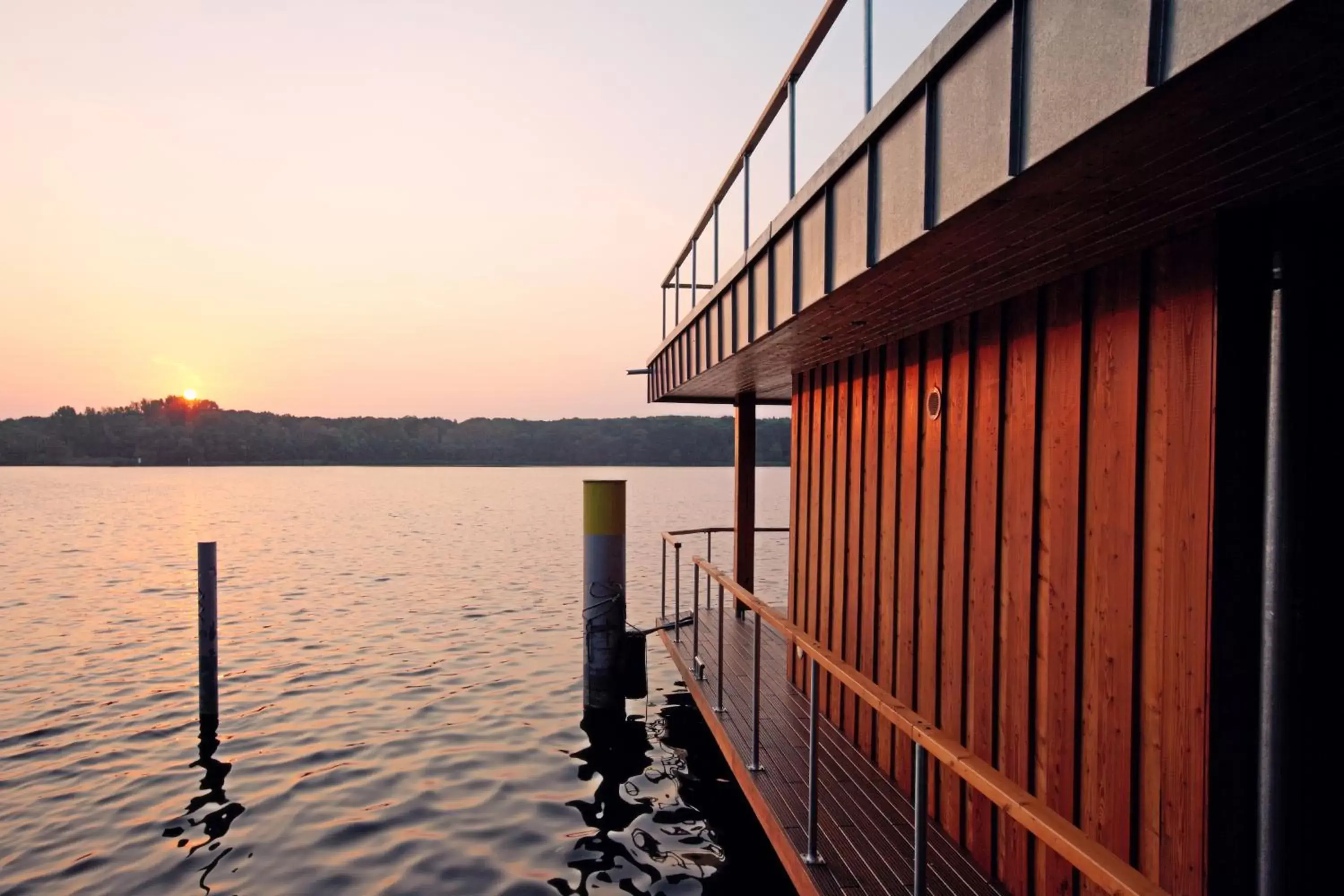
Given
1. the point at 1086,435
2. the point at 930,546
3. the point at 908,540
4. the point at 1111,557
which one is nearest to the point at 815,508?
the point at 908,540

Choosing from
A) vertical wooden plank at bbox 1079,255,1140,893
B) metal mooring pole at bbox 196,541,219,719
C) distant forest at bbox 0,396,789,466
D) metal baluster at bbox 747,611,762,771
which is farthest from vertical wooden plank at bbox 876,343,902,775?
distant forest at bbox 0,396,789,466

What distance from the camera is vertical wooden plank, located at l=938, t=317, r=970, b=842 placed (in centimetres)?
474

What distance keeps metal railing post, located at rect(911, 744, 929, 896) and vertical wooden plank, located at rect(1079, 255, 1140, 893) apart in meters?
0.68

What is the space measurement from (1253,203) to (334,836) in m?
7.12

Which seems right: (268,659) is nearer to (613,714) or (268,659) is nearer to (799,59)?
(613,714)

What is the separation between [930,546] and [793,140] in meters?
2.58

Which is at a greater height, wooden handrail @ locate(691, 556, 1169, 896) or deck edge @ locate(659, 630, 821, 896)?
wooden handrail @ locate(691, 556, 1169, 896)

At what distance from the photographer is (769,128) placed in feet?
19.1

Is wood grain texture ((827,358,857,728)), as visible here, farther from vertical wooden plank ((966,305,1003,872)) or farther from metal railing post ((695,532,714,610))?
vertical wooden plank ((966,305,1003,872))

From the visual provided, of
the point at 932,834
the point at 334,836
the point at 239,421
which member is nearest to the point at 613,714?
the point at 334,836

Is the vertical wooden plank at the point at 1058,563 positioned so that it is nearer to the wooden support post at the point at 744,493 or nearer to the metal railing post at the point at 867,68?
the metal railing post at the point at 867,68

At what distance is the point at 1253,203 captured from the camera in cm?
274

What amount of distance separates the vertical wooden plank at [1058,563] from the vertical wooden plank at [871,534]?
1.92 m

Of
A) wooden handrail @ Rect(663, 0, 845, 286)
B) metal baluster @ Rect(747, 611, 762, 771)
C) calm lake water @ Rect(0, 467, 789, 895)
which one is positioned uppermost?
wooden handrail @ Rect(663, 0, 845, 286)
